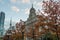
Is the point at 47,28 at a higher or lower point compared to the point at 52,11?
lower

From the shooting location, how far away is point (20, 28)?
48.5 metres

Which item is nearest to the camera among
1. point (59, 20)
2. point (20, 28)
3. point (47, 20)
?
point (59, 20)

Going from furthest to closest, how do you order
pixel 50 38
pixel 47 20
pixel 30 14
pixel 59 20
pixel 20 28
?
pixel 30 14 < pixel 20 28 < pixel 50 38 < pixel 47 20 < pixel 59 20

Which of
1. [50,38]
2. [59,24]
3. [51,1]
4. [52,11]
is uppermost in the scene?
[51,1]

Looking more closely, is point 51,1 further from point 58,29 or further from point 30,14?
point 30,14

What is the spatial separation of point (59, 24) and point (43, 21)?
374cm

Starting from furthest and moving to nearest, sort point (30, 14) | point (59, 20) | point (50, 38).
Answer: point (30, 14)
point (50, 38)
point (59, 20)

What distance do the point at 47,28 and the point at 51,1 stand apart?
5.14 metres

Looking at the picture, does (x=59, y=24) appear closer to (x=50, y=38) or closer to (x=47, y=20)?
(x=47, y=20)

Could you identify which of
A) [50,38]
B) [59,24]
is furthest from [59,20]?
[50,38]

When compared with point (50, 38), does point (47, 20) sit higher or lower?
higher

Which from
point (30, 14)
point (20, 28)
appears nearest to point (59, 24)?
point (20, 28)

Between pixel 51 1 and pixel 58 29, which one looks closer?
pixel 58 29

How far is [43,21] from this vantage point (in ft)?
102
